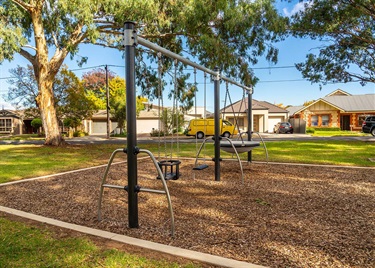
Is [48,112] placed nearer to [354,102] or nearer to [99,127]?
[99,127]

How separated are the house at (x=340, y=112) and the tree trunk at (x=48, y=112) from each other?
28290mm

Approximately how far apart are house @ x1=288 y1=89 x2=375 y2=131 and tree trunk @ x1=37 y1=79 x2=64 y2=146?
92.8 ft

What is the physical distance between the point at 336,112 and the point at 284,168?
1158 inches

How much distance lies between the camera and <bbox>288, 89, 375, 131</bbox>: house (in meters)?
31.0

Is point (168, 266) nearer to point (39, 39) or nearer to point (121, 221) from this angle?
point (121, 221)

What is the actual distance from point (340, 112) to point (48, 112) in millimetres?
31155

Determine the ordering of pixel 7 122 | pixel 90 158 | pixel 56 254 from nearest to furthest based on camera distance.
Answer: pixel 56 254
pixel 90 158
pixel 7 122

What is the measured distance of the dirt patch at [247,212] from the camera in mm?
2363

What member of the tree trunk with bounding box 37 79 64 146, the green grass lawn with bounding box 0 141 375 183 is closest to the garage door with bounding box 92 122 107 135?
the tree trunk with bounding box 37 79 64 146

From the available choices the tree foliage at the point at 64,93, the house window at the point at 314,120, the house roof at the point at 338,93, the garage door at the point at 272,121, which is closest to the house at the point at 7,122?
the tree foliage at the point at 64,93

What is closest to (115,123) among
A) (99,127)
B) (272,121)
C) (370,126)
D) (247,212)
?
(99,127)

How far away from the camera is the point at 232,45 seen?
1209 cm

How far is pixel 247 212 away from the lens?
3395mm

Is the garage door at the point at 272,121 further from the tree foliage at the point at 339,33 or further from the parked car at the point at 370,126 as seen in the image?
the tree foliage at the point at 339,33
